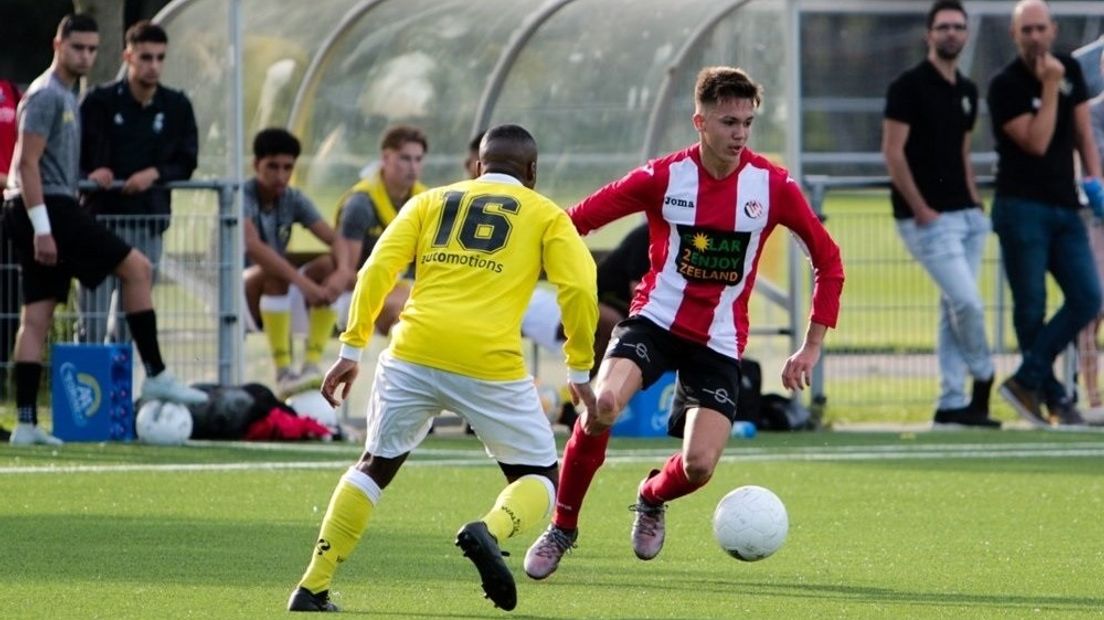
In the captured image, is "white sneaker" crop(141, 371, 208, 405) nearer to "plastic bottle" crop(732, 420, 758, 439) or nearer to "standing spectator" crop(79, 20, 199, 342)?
"standing spectator" crop(79, 20, 199, 342)

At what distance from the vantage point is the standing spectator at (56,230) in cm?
1260

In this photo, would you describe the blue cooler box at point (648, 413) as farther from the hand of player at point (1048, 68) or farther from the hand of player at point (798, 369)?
the hand of player at point (798, 369)

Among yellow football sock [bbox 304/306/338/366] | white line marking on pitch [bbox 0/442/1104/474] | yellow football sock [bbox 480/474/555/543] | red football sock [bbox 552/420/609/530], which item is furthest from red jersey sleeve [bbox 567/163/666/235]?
yellow football sock [bbox 304/306/338/366]

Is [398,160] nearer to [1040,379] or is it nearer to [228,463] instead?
[228,463]

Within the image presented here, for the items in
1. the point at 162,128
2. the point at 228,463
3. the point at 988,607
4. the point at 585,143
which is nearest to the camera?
the point at 988,607

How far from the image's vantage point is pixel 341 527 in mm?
6797

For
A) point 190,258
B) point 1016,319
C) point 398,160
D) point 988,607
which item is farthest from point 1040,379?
point 988,607

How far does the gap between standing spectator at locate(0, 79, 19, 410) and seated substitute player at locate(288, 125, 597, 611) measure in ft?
23.2

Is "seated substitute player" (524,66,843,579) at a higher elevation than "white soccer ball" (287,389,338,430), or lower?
higher

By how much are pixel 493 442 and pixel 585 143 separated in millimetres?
10159

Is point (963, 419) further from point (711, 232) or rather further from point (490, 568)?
point (490, 568)

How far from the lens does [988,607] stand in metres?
6.92

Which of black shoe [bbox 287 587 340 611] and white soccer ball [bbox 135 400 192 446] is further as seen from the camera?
white soccer ball [bbox 135 400 192 446]

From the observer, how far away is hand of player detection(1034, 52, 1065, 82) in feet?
47.1
